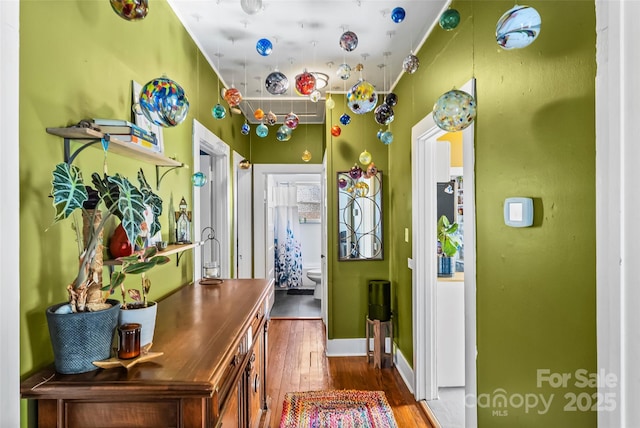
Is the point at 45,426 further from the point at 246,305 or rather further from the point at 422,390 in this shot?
the point at 422,390

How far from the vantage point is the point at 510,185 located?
1430 mm

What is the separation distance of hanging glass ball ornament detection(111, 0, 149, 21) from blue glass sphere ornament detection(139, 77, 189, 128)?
20cm

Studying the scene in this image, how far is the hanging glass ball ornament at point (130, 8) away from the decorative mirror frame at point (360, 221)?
252 cm

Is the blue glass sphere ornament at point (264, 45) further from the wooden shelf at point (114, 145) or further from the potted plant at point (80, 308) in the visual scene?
the potted plant at point (80, 308)

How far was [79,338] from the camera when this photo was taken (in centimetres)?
93

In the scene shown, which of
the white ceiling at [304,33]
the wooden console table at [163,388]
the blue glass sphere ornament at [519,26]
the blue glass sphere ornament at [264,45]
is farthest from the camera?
the white ceiling at [304,33]

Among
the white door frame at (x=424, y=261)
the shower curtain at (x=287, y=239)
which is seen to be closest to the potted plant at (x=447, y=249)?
the white door frame at (x=424, y=261)

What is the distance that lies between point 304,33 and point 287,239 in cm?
444

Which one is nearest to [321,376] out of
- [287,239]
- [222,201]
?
[222,201]

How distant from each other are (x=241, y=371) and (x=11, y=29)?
133 cm

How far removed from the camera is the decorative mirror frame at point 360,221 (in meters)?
3.53

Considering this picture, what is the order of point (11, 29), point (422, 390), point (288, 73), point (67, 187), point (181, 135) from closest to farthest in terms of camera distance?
point (11, 29) < point (67, 187) < point (181, 135) < point (422, 390) < point (288, 73)

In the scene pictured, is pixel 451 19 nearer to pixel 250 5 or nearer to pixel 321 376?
pixel 250 5

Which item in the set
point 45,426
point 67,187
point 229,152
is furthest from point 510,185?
point 229,152
